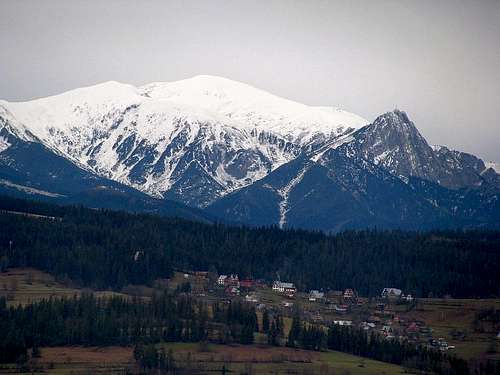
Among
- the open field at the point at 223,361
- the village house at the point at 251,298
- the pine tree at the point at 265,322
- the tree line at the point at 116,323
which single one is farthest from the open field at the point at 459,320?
the tree line at the point at 116,323

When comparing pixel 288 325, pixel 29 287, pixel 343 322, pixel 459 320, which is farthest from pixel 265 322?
pixel 29 287

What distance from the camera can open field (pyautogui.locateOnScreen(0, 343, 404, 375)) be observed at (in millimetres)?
135500

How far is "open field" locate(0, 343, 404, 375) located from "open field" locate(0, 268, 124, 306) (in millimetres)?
23819

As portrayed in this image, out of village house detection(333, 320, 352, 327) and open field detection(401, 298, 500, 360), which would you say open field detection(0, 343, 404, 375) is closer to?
open field detection(401, 298, 500, 360)

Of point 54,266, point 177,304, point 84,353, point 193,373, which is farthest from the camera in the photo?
point 54,266

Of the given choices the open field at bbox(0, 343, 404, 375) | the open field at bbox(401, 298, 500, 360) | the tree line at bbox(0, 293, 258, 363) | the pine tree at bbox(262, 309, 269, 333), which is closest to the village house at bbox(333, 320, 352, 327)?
the open field at bbox(401, 298, 500, 360)

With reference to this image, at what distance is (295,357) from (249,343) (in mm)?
9615

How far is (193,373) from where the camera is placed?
442 feet

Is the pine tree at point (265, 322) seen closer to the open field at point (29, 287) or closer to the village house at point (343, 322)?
the village house at point (343, 322)

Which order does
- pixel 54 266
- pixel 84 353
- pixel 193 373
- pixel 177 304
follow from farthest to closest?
pixel 54 266
pixel 177 304
pixel 84 353
pixel 193 373

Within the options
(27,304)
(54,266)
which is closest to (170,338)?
(27,304)

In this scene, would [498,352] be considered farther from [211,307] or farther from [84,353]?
[84,353]

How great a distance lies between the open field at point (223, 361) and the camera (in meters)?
136

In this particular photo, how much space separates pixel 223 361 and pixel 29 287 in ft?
164
